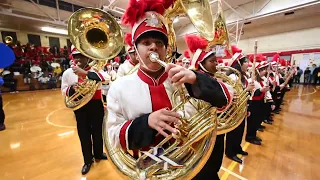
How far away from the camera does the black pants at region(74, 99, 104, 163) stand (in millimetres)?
2304

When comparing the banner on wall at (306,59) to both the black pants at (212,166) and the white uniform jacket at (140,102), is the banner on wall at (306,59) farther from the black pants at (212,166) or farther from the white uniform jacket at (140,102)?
the white uniform jacket at (140,102)

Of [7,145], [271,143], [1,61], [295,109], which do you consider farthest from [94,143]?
[295,109]

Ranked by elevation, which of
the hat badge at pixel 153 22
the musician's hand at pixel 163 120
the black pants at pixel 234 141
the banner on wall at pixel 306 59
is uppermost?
the banner on wall at pixel 306 59

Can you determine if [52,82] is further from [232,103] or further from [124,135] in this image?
[124,135]

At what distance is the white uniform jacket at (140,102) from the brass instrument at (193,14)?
1.11 ft

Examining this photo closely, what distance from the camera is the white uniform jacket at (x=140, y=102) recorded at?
0.77m

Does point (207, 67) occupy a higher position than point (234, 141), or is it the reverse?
point (207, 67)

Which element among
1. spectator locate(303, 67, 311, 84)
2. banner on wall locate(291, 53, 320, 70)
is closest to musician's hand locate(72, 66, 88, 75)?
banner on wall locate(291, 53, 320, 70)

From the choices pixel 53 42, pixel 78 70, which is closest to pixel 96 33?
pixel 78 70

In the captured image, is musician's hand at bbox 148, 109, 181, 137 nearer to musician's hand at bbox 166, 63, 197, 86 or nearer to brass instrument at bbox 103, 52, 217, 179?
brass instrument at bbox 103, 52, 217, 179

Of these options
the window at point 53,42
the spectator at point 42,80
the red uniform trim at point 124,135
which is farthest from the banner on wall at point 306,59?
the window at point 53,42

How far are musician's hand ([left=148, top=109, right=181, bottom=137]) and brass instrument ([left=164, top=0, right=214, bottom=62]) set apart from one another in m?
0.55

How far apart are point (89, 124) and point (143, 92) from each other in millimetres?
1833

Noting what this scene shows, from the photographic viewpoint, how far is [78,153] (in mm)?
2896
